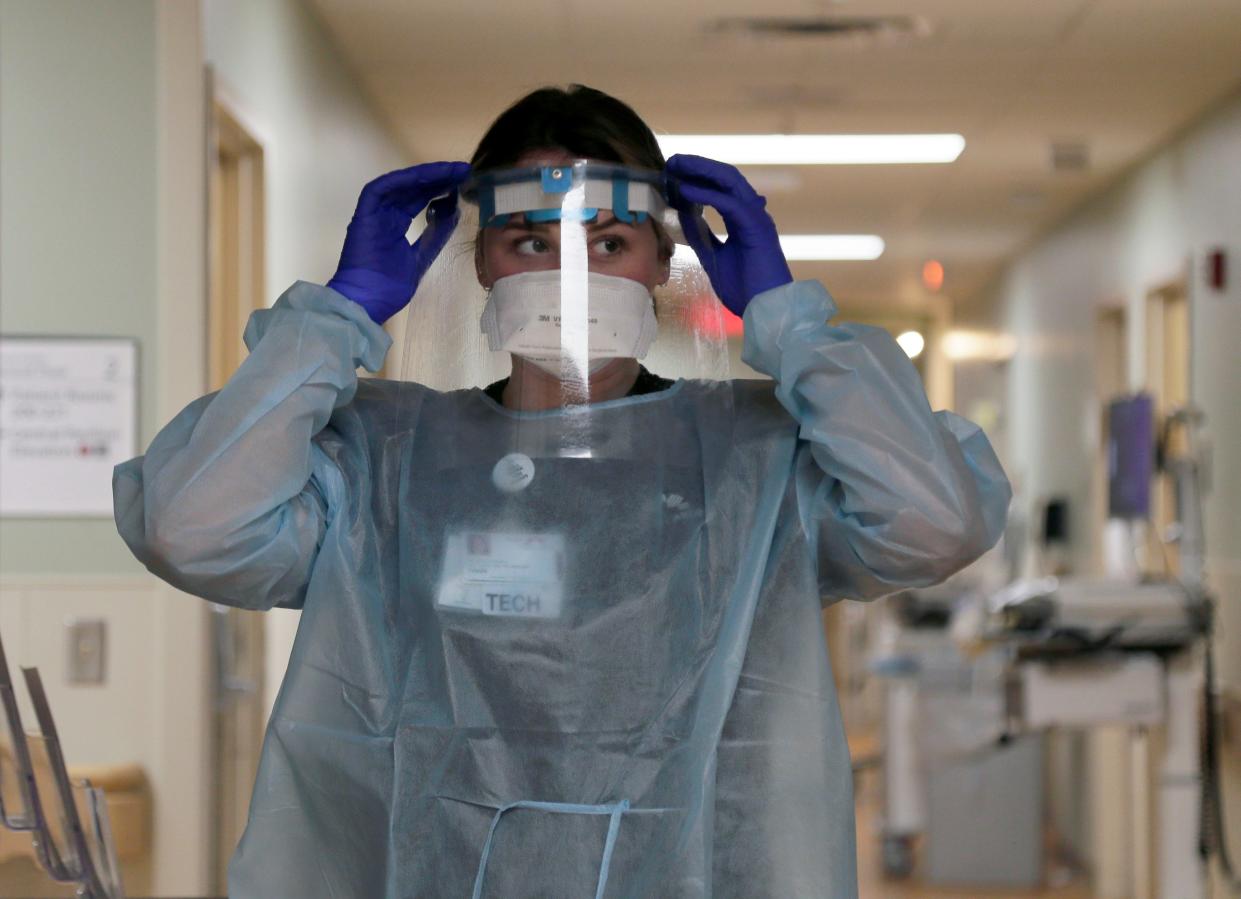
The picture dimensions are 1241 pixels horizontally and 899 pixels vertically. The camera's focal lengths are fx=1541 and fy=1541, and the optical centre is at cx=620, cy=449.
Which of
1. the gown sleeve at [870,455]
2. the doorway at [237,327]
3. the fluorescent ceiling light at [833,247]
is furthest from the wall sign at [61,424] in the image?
the fluorescent ceiling light at [833,247]

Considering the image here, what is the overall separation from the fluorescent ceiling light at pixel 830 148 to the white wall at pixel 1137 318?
817 millimetres

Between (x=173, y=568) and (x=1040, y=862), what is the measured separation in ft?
16.1

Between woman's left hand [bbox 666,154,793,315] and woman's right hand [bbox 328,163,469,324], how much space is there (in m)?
0.21

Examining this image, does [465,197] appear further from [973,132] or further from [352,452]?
[973,132]

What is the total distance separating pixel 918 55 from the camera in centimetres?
451

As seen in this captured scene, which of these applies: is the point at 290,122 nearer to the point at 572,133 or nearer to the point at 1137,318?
the point at 572,133

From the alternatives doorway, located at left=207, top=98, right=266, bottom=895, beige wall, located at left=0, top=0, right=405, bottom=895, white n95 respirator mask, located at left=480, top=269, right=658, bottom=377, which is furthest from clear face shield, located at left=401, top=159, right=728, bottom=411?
doorway, located at left=207, top=98, right=266, bottom=895

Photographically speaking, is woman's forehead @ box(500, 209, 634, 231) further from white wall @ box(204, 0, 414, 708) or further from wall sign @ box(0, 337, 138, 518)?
white wall @ box(204, 0, 414, 708)

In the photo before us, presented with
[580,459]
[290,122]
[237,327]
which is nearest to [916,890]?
[237,327]

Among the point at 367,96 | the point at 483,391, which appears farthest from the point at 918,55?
the point at 483,391

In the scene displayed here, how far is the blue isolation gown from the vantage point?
1266mm

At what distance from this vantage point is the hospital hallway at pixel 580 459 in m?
1.29

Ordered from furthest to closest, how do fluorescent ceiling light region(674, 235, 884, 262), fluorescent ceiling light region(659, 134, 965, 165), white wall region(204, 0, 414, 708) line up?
1. fluorescent ceiling light region(674, 235, 884, 262)
2. fluorescent ceiling light region(659, 134, 965, 165)
3. white wall region(204, 0, 414, 708)

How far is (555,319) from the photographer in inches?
52.7
